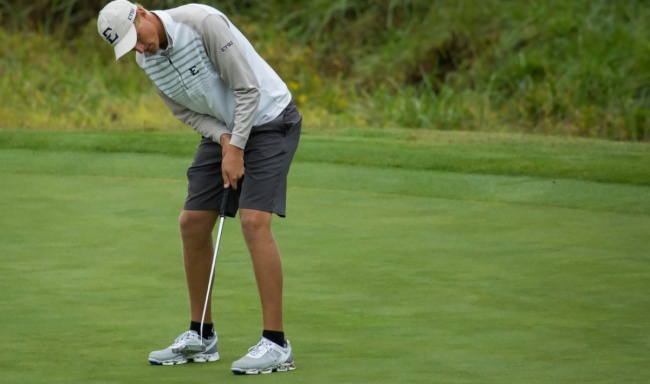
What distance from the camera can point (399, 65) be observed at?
1500 centimetres

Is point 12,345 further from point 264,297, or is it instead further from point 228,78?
point 228,78

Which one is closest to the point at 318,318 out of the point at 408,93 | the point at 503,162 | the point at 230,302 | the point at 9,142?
the point at 230,302

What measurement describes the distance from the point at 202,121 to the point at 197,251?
0.48 meters

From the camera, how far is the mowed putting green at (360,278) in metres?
4.42

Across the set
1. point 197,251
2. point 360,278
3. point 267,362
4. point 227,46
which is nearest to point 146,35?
point 227,46

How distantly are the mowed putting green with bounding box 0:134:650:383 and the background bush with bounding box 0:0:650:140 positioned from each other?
4.06 m

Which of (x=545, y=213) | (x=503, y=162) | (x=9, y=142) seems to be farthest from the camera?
(x=9, y=142)

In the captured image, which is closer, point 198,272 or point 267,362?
point 267,362

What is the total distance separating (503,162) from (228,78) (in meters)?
4.97

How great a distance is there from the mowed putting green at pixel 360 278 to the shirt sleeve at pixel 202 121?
0.79 meters

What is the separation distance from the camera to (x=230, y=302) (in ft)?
17.8

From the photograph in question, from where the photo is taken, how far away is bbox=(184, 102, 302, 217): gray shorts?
15.0ft

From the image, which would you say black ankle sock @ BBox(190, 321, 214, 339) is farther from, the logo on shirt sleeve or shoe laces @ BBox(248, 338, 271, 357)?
the logo on shirt sleeve

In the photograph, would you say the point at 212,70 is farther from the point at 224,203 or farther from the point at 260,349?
the point at 260,349
